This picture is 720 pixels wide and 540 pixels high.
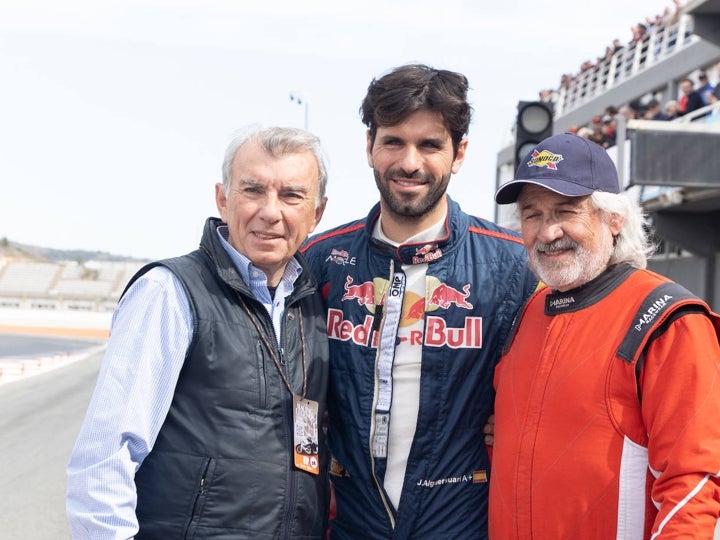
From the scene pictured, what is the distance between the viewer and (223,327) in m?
2.63

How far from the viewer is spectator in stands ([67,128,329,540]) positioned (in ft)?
8.01

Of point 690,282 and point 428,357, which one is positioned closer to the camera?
point 428,357

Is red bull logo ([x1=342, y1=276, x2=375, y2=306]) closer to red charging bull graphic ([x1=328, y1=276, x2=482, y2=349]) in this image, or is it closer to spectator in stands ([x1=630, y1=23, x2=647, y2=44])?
red charging bull graphic ([x1=328, y1=276, x2=482, y2=349])

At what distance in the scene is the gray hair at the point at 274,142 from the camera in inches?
113

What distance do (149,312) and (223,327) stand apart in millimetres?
239

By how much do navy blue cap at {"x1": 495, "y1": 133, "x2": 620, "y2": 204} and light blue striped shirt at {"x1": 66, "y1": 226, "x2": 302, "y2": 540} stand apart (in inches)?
49.3

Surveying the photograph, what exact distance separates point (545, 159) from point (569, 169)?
4.4 inches

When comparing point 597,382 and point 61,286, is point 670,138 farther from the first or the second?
point 61,286

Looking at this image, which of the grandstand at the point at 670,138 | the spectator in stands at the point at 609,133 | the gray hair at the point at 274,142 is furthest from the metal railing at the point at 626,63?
the gray hair at the point at 274,142

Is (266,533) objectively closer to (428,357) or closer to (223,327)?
(223,327)

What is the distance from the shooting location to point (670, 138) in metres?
12.4

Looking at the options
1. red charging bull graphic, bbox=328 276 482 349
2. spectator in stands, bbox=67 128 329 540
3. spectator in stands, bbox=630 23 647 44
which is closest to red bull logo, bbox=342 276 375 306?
red charging bull graphic, bbox=328 276 482 349

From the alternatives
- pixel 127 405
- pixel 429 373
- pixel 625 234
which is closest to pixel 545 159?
pixel 625 234

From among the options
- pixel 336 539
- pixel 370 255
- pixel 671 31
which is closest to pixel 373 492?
pixel 336 539
